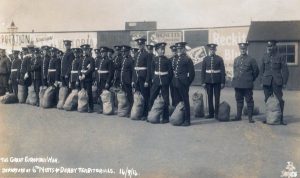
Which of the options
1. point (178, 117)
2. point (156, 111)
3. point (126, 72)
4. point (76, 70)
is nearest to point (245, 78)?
point (178, 117)

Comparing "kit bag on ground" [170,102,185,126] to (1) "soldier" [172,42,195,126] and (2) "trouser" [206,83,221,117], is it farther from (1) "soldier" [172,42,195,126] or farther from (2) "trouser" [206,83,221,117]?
(2) "trouser" [206,83,221,117]

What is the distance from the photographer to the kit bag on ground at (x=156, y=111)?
8.39 meters

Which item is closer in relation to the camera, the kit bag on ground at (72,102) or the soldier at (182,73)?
the soldier at (182,73)

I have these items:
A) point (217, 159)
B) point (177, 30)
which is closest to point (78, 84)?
point (217, 159)

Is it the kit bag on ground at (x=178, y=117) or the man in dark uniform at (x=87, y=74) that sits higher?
the man in dark uniform at (x=87, y=74)

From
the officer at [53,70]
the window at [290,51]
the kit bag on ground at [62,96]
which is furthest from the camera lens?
the window at [290,51]

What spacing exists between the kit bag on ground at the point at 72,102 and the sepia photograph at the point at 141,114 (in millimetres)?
25

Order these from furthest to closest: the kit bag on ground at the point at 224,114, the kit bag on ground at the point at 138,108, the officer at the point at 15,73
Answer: the officer at the point at 15,73
the kit bag on ground at the point at 138,108
the kit bag on ground at the point at 224,114

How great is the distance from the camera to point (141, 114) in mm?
8852

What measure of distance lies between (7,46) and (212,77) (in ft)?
51.5

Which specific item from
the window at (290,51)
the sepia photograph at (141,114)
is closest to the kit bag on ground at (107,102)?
the sepia photograph at (141,114)

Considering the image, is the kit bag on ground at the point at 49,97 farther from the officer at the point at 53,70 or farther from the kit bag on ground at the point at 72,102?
the kit bag on ground at the point at 72,102

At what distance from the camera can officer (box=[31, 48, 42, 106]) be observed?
1100 centimetres

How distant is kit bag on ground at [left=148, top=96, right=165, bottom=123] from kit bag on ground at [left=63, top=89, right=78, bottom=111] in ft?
8.15
